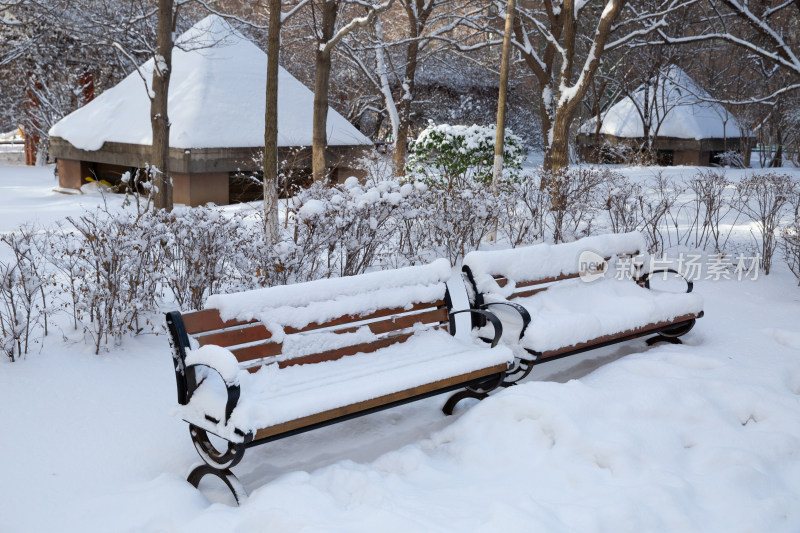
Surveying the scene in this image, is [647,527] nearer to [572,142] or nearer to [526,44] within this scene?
[526,44]

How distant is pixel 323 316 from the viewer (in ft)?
13.3

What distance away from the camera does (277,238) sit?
6809 mm

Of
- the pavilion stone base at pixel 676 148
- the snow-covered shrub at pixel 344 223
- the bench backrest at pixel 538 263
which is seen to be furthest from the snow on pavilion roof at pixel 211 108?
the pavilion stone base at pixel 676 148

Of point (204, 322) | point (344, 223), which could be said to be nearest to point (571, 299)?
point (344, 223)

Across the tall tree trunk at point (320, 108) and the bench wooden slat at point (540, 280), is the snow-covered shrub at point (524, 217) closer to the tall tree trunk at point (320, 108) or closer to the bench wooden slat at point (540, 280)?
the bench wooden slat at point (540, 280)

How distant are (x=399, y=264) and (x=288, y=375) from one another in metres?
3.68

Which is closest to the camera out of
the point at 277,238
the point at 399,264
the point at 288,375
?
the point at 288,375

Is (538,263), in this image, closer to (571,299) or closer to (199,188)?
(571,299)

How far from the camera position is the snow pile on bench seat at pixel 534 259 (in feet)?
15.9

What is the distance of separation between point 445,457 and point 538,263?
191cm

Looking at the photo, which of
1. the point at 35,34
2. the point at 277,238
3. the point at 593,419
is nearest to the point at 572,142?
the point at 35,34

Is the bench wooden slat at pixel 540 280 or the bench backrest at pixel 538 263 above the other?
the bench backrest at pixel 538 263

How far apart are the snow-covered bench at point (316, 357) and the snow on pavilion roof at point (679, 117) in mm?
20865

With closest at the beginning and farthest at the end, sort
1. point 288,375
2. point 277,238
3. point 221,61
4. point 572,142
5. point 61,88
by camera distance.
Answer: point 288,375
point 277,238
point 221,61
point 61,88
point 572,142
